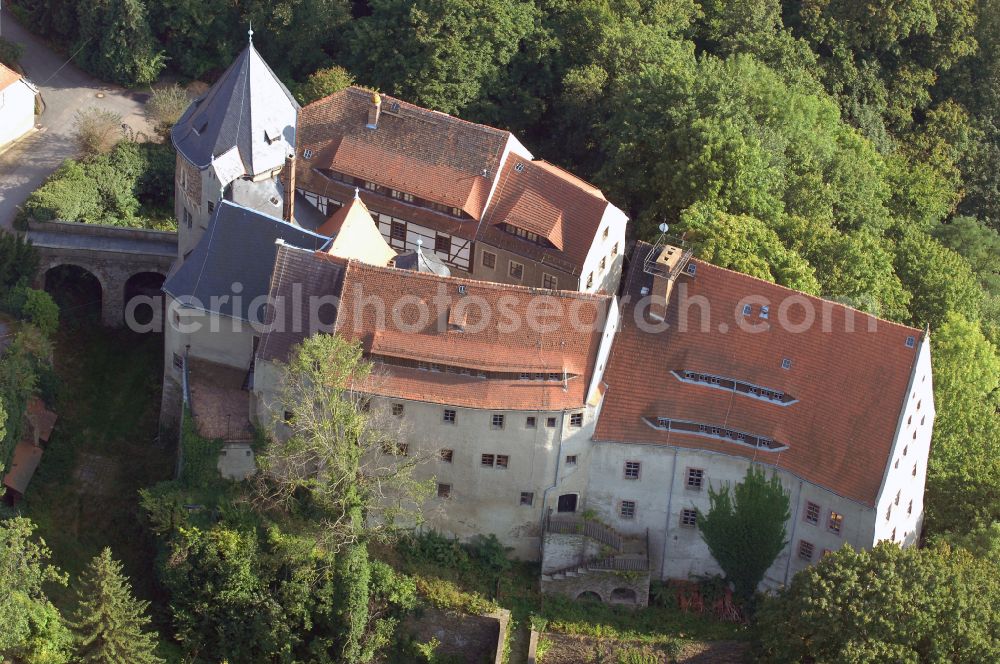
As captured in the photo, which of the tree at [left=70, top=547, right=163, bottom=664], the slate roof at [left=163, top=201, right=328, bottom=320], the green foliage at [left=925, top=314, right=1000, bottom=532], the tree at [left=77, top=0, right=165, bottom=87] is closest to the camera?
the tree at [left=70, top=547, right=163, bottom=664]

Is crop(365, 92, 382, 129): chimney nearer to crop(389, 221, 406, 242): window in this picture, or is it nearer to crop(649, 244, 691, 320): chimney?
crop(389, 221, 406, 242): window

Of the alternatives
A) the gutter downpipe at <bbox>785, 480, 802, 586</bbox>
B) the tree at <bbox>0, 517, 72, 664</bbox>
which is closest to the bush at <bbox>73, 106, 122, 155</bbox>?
the tree at <bbox>0, 517, 72, 664</bbox>

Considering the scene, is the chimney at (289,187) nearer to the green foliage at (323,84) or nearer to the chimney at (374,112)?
the chimney at (374,112)

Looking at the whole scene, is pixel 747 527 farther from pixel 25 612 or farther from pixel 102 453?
pixel 102 453

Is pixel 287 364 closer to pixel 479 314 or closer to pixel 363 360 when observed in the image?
pixel 363 360

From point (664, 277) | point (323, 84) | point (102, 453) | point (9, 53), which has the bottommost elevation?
point (102, 453)

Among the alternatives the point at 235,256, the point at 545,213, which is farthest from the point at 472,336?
the point at 235,256
